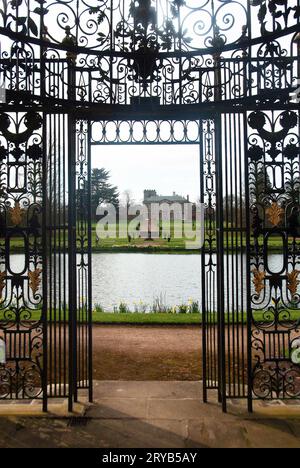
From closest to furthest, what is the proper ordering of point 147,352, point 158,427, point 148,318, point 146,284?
point 158,427
point 147,352
point 148,318
point 146,284

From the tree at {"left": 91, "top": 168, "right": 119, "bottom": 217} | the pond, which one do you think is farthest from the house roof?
the pond

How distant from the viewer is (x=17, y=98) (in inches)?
148

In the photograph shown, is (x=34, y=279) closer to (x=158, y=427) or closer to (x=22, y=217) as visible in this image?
(x=22, y=217)

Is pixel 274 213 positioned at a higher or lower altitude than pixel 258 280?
higher

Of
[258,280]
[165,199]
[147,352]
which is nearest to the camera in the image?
[258,280]

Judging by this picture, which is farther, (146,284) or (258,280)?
(146,284)

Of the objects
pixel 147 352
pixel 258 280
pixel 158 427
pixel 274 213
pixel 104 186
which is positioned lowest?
pixel 147 352

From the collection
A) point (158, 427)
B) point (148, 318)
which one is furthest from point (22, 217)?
point (148, 318)

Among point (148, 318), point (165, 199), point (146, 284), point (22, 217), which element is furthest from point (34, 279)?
point (165, 199)

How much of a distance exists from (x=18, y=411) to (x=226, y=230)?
257cm

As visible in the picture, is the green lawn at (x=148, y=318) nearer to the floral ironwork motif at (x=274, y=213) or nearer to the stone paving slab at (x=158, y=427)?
the stone paving slab at (x=158, y=427)

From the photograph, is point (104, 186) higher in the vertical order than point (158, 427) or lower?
higher

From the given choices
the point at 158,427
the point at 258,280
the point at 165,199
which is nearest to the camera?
the point at 158,427

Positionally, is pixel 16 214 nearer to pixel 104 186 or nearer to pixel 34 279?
pixel 34 279
